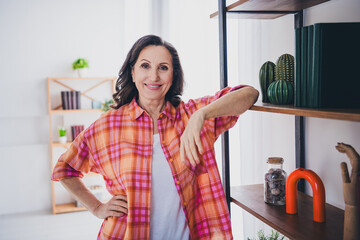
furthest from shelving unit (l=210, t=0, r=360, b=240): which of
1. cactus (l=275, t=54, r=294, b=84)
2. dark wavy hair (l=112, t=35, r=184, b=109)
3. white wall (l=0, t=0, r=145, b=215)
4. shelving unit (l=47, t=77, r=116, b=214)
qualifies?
shelving unit (l=47, t=77, r=116, b=214)

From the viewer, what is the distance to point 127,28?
4.11 meters

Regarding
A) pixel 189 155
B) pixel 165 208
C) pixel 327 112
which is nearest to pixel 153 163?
pixel 165 208

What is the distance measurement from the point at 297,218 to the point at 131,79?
90 centimetres

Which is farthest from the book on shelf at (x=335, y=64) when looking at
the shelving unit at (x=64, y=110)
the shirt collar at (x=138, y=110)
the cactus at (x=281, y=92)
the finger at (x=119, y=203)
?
the shelving unit at (x=64, y=110)

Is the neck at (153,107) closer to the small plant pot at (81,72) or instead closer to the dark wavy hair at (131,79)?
the dark wavy hair at (131,79)

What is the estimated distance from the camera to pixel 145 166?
1367mm

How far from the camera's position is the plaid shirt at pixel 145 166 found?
1.36 meters

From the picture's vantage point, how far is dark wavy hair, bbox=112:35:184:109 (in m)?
1.48

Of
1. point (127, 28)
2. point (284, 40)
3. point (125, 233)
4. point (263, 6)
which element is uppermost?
→ point (127, 28)

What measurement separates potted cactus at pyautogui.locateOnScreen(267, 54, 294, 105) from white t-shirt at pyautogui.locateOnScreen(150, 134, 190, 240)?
0.50 meters

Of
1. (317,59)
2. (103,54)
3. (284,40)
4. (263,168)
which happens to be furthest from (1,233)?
(317,59)

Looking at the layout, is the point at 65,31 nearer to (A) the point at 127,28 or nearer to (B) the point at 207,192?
(A) the point at 127,28

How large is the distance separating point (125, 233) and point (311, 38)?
100 cm

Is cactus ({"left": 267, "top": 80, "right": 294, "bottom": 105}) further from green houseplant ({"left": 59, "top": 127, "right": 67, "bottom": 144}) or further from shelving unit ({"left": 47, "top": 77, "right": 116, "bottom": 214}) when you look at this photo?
green houseplant ({"left": 59, "top": 127, "right": 67, "bottom": 144})
